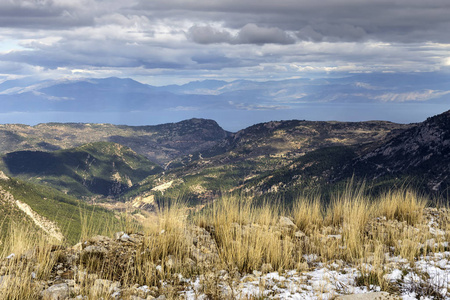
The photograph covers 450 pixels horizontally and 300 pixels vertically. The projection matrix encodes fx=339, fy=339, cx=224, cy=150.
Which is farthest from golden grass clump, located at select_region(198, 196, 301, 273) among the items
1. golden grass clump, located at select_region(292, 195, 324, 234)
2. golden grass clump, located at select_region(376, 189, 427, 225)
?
golden grass clump, located at select_region(376, 189, 427, 225)

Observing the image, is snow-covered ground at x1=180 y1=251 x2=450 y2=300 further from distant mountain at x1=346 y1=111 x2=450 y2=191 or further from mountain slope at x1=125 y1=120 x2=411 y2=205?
mountain slope at x1=125 y1=120 x2=411 y2=205

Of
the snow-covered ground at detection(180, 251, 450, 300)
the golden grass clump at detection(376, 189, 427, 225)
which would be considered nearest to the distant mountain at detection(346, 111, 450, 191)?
the golden grass clump at detection(376, 189, 427, 225)

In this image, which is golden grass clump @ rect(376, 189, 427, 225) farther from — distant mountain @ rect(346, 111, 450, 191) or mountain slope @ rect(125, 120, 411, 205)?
mountain slope @ rect(125, 120, 411, 205)

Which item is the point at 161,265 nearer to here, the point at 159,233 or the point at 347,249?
the point at 159,233

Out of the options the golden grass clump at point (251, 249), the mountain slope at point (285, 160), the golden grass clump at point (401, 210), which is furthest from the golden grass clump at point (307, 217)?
the mountain slope at point (285, 160)

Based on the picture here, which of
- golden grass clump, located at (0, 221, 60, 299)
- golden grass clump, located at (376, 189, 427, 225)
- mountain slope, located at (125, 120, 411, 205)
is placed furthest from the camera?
mountain slope, located at (125, 120, 411, 205)

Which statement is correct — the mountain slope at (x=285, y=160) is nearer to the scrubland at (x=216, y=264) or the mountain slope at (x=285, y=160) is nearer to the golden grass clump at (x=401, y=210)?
the golden grass clump at (x=401, y=210)

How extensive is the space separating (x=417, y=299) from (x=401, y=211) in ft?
20.5

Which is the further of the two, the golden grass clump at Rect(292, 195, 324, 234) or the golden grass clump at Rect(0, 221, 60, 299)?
the golden grass clump at Rect(292, 195, 324, 234)

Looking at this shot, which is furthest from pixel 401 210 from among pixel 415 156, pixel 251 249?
pixel 415 156

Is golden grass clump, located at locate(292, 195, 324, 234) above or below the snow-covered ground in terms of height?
above

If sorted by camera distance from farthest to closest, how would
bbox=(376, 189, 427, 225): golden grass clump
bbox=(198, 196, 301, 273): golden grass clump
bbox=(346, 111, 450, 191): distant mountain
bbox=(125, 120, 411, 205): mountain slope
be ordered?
bbox=(125, 120, 411, 205): mountain slope < bbox=(346, 111, 450, 191): distant mountain < bbox=(376, 189, 427, 225): golden grass clump < bbox=(198, 196, 301, 273): golden grass clump

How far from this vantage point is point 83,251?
23.6ft

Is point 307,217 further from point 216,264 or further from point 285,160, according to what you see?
point 285,160
